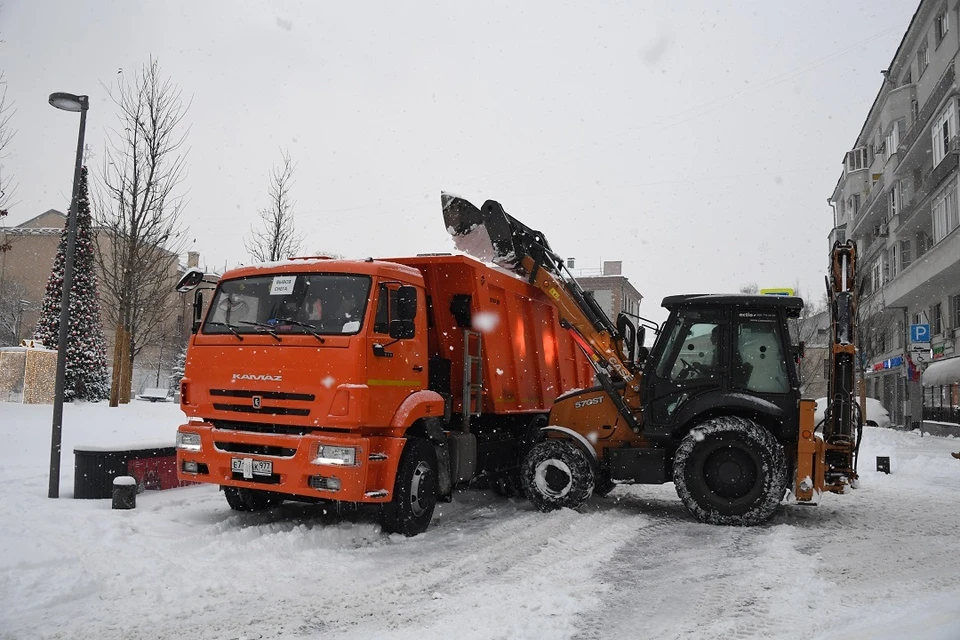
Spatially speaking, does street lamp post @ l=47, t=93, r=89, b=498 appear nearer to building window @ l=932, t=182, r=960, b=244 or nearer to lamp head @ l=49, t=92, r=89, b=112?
lamp head @ l=49, t=92, r=89, b=112

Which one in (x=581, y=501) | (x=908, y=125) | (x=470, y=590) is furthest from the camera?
(x=908, y=125)

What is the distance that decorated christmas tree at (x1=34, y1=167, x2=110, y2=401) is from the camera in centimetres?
2714

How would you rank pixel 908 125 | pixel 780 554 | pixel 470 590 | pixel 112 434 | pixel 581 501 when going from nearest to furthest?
pixel 470 590 → pixel 780 554 → pixel 581 501 → pixel 112 434 → pixel 908 125

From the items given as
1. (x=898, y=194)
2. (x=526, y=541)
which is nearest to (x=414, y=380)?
(x=526, y=541)

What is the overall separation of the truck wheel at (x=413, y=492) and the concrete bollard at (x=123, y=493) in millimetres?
2757

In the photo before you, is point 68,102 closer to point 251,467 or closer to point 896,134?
point 251,467

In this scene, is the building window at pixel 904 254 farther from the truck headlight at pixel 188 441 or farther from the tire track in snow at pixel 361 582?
the truck headlight at pixel 188 441

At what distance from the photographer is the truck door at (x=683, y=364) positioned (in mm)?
8969

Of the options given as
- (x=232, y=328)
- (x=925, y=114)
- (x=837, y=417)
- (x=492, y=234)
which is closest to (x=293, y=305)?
(x=232, y=328)

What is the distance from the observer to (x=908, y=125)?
34.2m

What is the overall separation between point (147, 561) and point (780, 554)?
554cm

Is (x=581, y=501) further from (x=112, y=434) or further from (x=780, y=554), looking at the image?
(x=112, y=434)

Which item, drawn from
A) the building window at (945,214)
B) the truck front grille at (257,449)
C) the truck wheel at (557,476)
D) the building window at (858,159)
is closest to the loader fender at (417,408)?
the truck front grille at (257,449)

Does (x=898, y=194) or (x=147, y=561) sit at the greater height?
(x=898, y=194)
